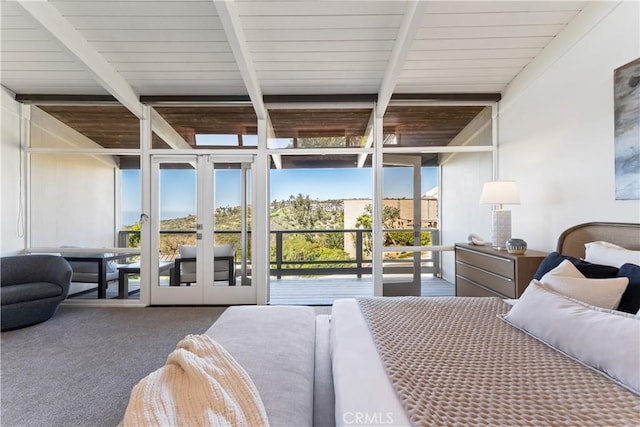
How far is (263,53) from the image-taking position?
288 centimetres

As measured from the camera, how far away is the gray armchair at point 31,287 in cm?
288

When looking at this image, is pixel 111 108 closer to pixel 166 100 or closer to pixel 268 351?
pixel 166 100

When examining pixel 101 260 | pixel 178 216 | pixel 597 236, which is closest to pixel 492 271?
pixel 597 236

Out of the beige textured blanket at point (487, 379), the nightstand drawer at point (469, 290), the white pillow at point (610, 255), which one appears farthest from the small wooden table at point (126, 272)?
the white pillow at point (610, 255)

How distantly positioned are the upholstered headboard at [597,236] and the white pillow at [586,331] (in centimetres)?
105

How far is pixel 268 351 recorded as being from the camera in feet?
4.02

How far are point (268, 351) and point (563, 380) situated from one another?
1048 mm

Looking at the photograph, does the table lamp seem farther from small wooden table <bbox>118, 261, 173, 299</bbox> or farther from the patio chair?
small wooden table <bbox>118, 261, 173, 299</bbox>

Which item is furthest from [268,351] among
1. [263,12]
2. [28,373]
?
[263,12]

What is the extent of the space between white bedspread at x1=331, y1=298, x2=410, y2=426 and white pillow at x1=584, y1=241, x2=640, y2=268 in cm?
158

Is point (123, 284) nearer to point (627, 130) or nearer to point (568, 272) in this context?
point (568, 272)

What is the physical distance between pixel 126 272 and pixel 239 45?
10.5 feet

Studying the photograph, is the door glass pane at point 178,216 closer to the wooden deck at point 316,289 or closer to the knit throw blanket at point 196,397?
the wooden deck at point 316,289

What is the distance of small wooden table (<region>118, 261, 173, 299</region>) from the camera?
380 cm
